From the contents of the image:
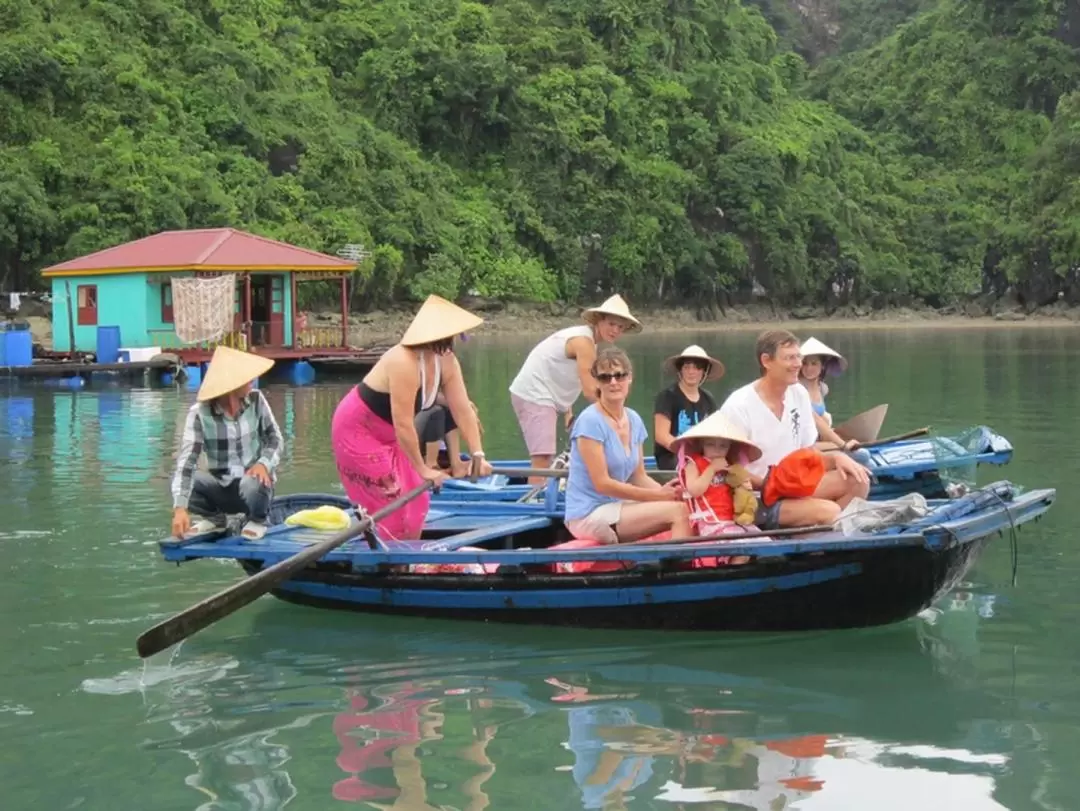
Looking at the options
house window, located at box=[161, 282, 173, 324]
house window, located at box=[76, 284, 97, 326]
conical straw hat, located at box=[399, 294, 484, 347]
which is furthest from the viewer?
house window, located at box=[76, 284, 97, 326]

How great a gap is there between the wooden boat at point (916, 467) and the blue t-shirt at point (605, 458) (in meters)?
2.30

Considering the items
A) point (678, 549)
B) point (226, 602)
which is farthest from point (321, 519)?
point (678, 549)

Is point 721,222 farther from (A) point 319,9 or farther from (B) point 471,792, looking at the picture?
(B) point 471,792

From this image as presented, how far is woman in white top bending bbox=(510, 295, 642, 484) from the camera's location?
31.5ft

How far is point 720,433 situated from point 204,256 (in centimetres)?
2611

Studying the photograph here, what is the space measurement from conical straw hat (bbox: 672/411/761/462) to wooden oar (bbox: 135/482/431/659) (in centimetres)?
162

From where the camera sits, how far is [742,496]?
25.1 feet

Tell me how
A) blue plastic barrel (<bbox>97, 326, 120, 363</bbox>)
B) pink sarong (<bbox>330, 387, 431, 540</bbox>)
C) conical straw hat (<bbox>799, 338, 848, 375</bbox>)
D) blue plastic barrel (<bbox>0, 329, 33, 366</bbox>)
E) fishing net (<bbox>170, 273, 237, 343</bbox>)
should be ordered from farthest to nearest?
1. fishing net (<bbox>170, 273, 237, 343</bbox>)
2. blue plastic barrel (<bbox>97, 326, 120, 363</bbox>)
3. blue plastic barrel (<bbox>0, 329, 33, 366</bbox>)
4. conical straw hat (<bbox>799, 338, 848, 375</bbox>)
5. pink sarong (<bbox>330, 387, 431, 540</bbox>)

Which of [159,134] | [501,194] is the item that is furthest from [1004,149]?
[159,134]

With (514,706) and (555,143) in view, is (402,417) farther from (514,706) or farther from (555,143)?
(555,143)

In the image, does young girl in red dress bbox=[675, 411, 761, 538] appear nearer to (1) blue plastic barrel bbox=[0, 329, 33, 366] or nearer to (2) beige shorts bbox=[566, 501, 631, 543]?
(2) beige shorts bbox=[566, 501, 631, 543]

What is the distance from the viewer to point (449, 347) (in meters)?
8.05

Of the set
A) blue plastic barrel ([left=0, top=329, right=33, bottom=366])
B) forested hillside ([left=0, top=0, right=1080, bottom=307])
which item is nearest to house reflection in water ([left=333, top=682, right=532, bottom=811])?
blue plastic barrel ([left=0, top=329, right=33, bottom=366])

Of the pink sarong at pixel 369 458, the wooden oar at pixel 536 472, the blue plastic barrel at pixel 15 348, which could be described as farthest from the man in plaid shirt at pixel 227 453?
the blue plastic barrel at pixel 15 348
